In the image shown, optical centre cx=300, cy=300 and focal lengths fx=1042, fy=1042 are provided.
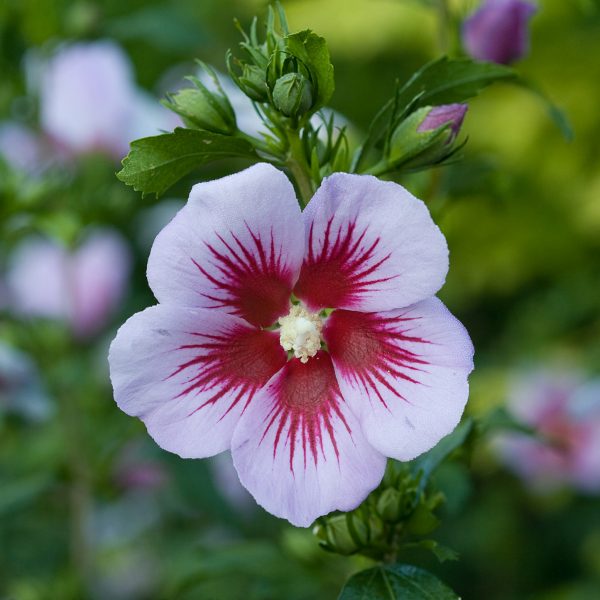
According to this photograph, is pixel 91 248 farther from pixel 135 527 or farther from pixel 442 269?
pixel 442 269

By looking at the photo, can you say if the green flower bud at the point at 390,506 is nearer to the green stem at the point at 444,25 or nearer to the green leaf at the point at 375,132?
the green leaf at the point at 375,132

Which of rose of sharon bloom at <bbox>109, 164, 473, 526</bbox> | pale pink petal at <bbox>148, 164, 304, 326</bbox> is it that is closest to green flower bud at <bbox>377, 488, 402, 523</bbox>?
rose of sharon bloom at <bbox>109, 164, 473, 526</bbox>

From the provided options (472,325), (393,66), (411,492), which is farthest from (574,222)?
(411,492)

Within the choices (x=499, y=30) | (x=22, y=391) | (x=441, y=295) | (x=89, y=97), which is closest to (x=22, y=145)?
(x=89, y=97)

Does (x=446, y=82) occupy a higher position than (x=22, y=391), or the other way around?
(x=446, y=82)

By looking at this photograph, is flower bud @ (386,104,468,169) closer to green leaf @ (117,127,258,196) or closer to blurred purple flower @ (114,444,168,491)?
green leaf @ (117,127,258,196)

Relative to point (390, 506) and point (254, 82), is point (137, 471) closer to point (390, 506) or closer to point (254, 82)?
point (390, 506)
